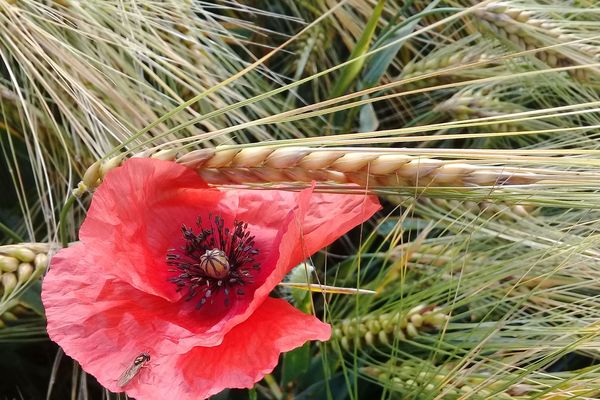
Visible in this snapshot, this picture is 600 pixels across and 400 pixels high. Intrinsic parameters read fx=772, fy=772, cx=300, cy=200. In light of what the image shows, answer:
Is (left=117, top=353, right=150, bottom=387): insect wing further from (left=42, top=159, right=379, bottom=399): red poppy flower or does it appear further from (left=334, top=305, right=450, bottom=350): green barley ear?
(left=334, top=305, right=450, bottom=350): green barley ear

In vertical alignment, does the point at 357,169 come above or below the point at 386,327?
above

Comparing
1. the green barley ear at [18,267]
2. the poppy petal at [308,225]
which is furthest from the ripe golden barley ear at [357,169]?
the green barley ear at [18,267]

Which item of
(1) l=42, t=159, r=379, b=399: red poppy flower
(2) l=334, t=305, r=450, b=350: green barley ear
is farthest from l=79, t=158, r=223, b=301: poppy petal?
(2) l=334, t=305, r=450, b=350: green barley ear

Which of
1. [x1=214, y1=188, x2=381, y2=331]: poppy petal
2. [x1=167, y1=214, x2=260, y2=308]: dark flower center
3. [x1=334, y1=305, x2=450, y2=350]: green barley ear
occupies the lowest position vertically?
[x1=334, y1=305, x2=450, y2=350]: green barley ear

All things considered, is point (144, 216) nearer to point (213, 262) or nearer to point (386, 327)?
point (213, 262)

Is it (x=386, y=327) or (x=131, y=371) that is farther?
(x=386, y=327)

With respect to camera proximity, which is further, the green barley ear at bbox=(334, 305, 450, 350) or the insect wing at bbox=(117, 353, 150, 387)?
the green barley ear at bbox=(334, 305, 450, 350)

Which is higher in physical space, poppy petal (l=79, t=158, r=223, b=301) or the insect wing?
poppy petal (l=79, t=158, r=223, b=301)

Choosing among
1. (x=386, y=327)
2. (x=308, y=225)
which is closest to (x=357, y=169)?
(x=308, y=225)
